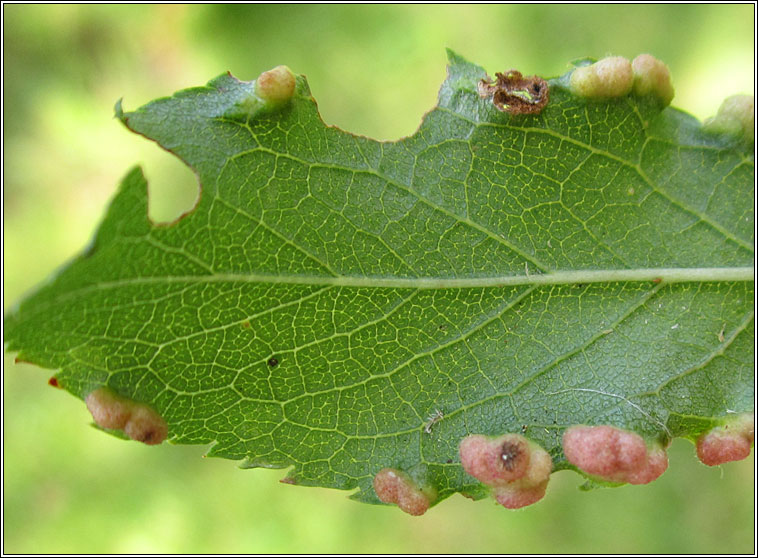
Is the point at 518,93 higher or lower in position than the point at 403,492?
higher

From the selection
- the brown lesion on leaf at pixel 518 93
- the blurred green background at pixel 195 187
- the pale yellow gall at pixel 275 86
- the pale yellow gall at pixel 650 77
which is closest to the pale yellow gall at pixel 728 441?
the pale yellow gall at pixel 650 77

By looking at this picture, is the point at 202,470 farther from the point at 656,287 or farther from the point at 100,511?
the point at 656,287

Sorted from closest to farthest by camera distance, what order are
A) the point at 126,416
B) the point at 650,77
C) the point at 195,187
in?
the point at 126,416 → the point at 650,77 → the point at 195,187

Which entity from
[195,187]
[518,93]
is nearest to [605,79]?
[518,93]

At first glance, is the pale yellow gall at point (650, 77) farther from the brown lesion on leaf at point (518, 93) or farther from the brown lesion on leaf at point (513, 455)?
the brown lesion on leaf at point (513, 455)

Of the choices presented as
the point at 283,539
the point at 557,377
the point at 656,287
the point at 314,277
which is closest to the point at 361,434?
the point at 314,277

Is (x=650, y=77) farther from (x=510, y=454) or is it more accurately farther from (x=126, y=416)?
(x=126, y=416)
